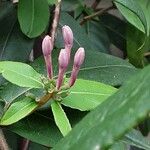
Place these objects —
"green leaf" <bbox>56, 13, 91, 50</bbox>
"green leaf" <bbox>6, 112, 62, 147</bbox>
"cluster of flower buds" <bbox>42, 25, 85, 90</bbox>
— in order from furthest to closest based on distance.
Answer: "green leaf" <bbox>56, 13, 91, 50</bbox>
"green leaf" <bbox>6, 112, 62, 147</bbox>
"cluster of flower buds" <bbox>42, 25, 85, 90</bbox>

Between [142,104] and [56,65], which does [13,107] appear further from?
[142,104]

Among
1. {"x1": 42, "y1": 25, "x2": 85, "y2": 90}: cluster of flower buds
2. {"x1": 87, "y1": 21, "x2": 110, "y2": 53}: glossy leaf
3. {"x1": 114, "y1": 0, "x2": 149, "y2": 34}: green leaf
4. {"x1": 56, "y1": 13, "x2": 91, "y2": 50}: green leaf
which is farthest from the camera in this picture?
{"x1": 87, "y1": 21, "x2": 110, "y2": 53}: glossy leaf

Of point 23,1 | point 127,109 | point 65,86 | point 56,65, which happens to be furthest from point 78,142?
point 23,1

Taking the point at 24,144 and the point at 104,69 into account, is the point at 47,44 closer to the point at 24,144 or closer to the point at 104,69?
the point at 104,69

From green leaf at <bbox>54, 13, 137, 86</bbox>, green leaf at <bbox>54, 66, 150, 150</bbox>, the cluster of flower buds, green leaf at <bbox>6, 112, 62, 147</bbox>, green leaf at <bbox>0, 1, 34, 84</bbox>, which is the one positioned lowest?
green leaf at <bbox>0, 1, 34, 84</bbox>

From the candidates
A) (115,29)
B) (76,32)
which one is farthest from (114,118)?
(115,29)

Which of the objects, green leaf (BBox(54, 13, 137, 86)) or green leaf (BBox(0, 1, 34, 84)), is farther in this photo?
green leaf (BBox(0, 1, 34, 84))

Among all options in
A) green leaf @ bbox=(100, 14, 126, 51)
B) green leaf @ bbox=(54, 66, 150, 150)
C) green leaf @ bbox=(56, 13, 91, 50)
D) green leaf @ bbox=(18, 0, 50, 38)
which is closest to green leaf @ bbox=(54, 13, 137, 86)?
green leaf @ bbox=(18, 0, 50, 38)

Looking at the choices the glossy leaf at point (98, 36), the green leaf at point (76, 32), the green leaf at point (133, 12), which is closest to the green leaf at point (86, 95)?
the green leaf at point (133, 12)

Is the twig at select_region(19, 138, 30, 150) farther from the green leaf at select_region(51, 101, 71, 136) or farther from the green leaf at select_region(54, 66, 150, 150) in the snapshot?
the green leaf at select_region(54, 66, 150, 150)
